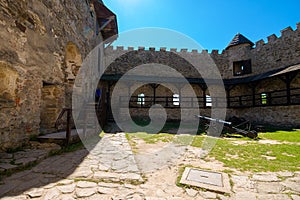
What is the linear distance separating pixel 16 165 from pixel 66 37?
4.78 m

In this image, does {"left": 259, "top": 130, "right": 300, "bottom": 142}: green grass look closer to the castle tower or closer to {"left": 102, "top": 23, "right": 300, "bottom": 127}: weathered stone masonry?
{"left": 102, "top": 23, "right": 300, "bottom": 127}: weathered stone masonry

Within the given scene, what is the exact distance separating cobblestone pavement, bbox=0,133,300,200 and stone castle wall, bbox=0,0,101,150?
141 centimetres

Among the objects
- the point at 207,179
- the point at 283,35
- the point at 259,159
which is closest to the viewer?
the point at 207,179

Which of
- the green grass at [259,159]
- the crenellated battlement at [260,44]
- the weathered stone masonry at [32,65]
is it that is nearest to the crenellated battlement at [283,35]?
the crenellated battlement at [260,44]

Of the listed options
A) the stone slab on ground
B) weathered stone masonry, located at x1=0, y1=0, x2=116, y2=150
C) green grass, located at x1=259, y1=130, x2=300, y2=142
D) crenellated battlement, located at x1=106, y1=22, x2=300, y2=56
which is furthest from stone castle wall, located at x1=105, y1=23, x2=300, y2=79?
the stone slab on ground

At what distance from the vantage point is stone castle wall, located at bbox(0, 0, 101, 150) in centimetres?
337

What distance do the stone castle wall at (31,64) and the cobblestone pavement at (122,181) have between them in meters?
1.41

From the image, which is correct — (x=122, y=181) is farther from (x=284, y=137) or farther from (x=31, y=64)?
(x=284, y=137)

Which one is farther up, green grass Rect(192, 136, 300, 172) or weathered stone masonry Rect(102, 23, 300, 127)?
weathered stone masonry Rect(102, 23, 300, 127)

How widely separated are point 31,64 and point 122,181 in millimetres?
3881

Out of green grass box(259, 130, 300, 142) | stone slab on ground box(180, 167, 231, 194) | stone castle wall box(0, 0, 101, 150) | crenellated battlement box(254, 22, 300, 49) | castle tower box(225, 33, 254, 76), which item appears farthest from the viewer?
castle tower box(225, 33, 254, 76)

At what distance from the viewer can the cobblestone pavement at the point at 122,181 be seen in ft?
6.38

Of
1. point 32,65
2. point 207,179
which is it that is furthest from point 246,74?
point 32,65

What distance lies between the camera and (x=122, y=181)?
91.3 inches
